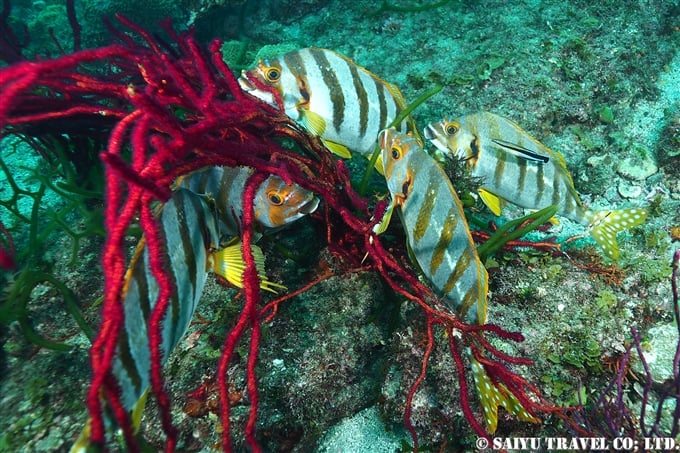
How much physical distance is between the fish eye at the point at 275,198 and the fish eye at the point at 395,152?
906 millimetres

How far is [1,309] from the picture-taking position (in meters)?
3.09

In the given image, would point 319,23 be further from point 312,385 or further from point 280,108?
point 312,385

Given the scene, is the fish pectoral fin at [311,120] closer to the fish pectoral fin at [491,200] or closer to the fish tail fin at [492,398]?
the fish pectoral fin at [491,200]

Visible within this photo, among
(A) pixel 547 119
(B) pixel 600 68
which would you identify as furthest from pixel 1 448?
(B) pixel 600 68

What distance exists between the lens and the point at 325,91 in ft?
11.2

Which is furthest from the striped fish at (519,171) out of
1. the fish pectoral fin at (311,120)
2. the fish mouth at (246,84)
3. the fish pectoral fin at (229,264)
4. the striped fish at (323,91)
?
the fish pectoral fin at (229,264)

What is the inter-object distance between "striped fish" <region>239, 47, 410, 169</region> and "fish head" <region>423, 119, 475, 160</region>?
1.58 ft

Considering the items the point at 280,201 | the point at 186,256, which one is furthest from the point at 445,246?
the point at 186,256

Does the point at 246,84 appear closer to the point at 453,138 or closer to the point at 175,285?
the point at 453,138

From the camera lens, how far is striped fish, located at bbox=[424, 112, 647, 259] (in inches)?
127

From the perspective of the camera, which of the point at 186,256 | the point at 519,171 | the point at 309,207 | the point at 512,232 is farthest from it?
the point at 519,171

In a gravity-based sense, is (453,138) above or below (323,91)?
below

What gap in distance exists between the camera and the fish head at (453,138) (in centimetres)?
351

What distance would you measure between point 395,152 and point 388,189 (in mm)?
503
